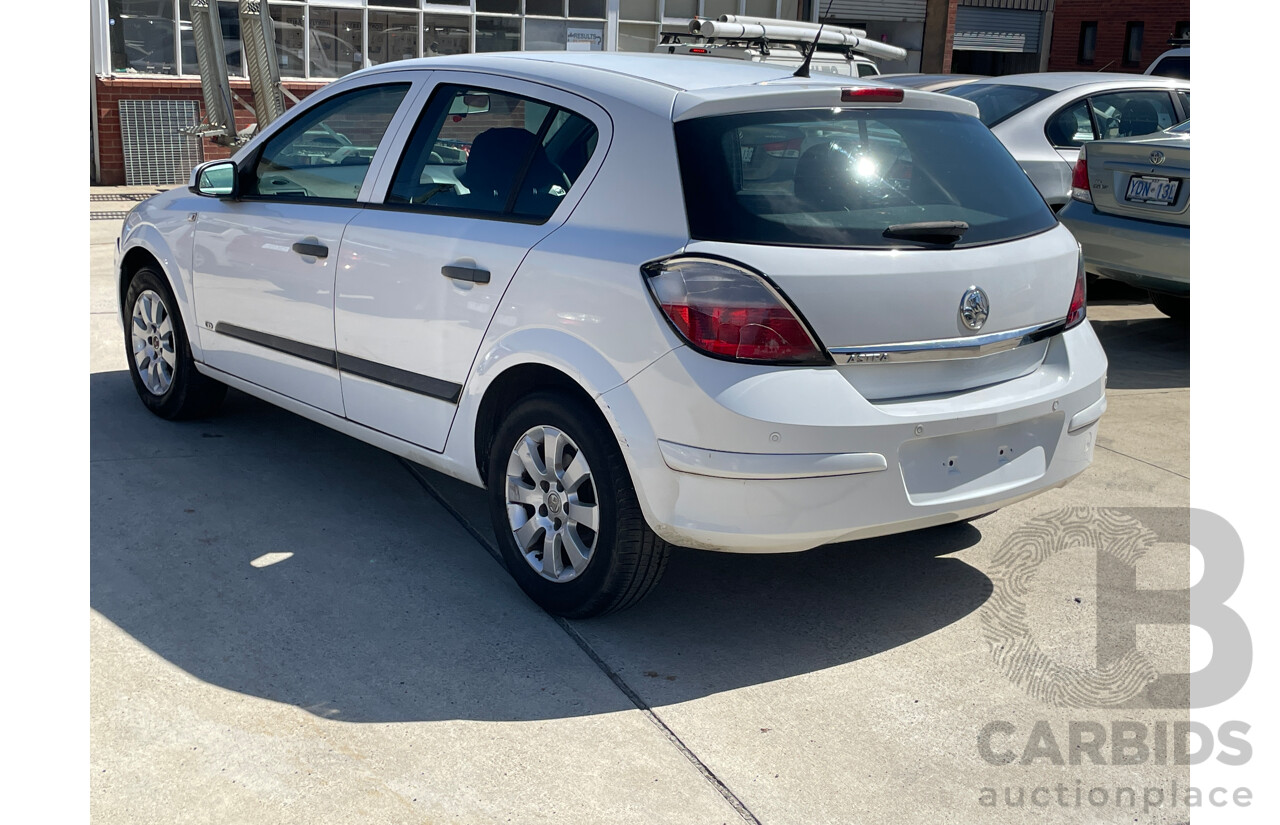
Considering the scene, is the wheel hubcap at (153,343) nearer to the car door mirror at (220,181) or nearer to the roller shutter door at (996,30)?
the car door mirror at (220,181)

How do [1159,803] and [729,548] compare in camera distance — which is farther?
[729,548]

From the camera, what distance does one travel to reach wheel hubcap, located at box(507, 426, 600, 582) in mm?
3729

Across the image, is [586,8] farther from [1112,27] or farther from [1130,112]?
[1112,27]

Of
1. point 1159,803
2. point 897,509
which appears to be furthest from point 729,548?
point 1159,803

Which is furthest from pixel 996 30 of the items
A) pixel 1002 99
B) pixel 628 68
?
pixel 628 68

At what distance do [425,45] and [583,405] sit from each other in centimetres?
1392

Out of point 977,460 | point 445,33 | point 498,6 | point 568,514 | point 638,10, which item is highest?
point 638,10

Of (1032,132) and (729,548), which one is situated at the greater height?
(1032,132)

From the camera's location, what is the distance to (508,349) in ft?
12.5

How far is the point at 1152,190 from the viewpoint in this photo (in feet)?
24.3

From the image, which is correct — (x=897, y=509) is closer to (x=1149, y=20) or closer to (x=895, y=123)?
(x=895, y=123)

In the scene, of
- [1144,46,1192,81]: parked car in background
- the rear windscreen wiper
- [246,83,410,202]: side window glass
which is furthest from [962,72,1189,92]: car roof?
[1144,46,1192,81]: parked car in background

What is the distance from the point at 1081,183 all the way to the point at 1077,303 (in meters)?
4.29

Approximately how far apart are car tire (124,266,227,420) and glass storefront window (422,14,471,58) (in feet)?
36.9
